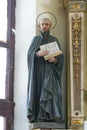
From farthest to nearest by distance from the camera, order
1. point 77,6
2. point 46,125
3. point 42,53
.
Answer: point 77,6 < point 42,53 < point 46,125

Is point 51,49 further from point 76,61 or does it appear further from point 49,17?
point 49,17

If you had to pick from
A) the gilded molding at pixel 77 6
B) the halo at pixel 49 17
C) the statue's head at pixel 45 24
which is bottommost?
the statue's head at pixel 45 24

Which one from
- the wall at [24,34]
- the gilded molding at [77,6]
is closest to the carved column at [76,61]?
the gilded molding at [77,6]

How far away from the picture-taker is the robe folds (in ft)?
11.5

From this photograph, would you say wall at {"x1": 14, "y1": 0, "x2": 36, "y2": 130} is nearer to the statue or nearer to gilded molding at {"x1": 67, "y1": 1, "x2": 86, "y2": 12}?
the statue

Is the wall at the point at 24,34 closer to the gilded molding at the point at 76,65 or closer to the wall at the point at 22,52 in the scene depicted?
the wall at the point at 22,52

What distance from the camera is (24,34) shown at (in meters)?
3.85

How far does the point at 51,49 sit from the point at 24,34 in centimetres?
32

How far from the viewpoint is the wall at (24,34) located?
12.2 ft

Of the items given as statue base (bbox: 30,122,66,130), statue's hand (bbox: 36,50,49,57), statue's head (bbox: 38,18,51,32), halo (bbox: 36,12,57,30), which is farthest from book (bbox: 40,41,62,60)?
statue base (bbox: 30,122,66,130)

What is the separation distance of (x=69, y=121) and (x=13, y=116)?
0.43 metres

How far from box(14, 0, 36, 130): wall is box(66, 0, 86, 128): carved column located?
1.02ft

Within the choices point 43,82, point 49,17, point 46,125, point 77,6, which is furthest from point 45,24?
point 46,125

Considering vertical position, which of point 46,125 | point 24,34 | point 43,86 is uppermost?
point 24,34
